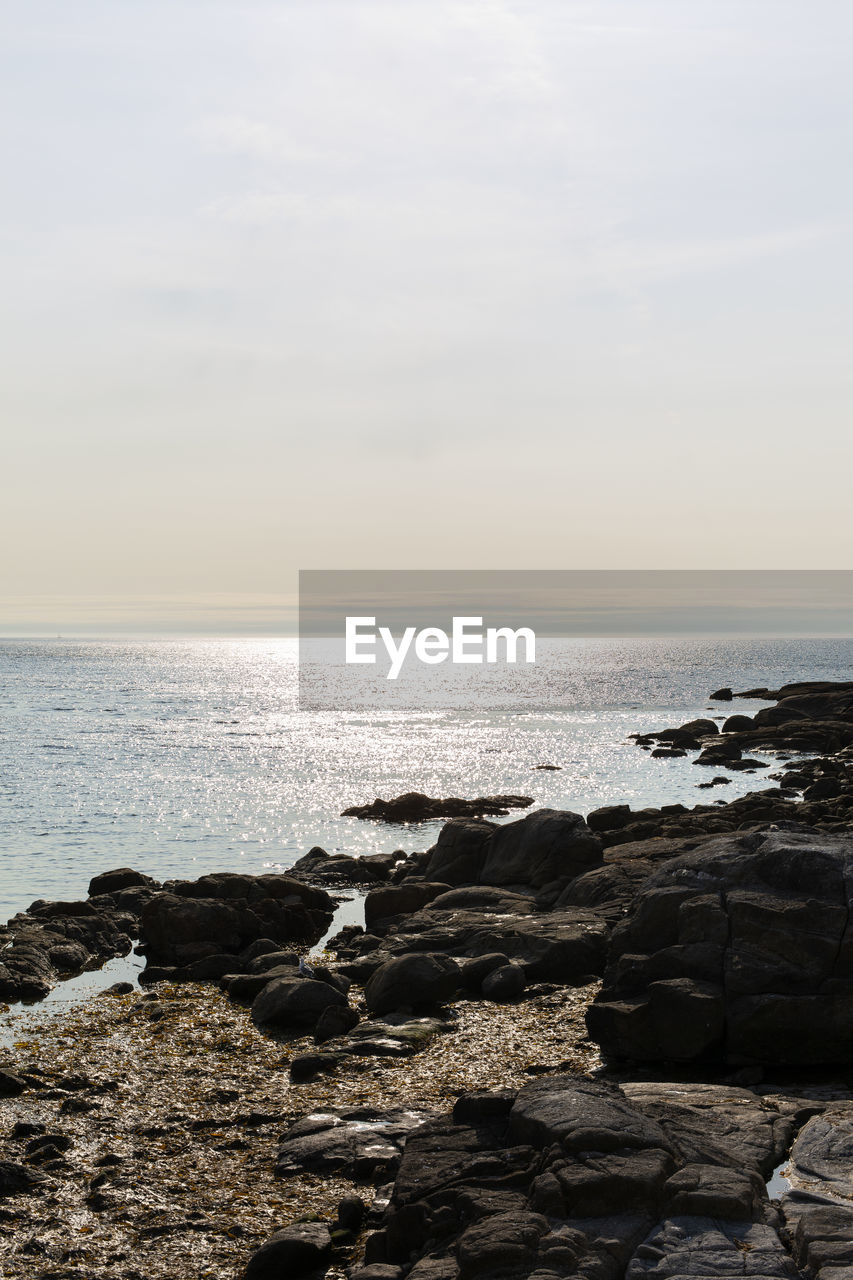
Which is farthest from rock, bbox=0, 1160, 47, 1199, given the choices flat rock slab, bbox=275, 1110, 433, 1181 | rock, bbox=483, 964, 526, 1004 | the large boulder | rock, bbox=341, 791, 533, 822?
rock, bbox=341, 791, 533, 822

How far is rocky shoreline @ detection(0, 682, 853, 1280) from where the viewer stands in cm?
887

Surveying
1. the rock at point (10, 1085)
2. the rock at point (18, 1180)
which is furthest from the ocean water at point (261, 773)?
the rock at point (18, 1180)

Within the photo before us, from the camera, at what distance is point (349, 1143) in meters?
12.4

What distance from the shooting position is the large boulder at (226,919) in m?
23.2

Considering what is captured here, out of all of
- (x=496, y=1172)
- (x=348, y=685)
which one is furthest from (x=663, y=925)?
(x=348, y=685)

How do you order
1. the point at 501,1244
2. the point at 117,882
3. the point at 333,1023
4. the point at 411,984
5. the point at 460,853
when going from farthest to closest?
the point at 117,882
the point at 460,853
the point at 411,984
the point at 333,1023
the point at 501,1244

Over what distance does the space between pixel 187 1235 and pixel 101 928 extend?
1482 cm

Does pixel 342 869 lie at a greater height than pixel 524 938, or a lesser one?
lesser

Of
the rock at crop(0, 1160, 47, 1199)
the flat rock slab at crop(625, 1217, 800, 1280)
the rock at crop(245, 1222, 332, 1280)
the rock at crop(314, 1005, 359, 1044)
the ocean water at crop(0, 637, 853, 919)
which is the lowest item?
the ocean water at crop(0, 637, 853, 919)

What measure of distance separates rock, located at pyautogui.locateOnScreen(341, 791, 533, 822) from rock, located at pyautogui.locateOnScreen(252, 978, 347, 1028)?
26545 millimetres

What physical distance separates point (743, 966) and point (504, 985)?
17.1ft

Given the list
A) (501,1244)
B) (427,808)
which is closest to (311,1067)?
(501,1244)

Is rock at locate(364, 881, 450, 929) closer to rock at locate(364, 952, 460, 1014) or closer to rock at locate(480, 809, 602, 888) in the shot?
rock at locate(480, 809, 602, 888)

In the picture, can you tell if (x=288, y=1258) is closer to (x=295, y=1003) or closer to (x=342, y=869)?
(x=295, y=1003)
